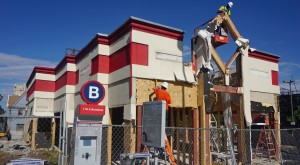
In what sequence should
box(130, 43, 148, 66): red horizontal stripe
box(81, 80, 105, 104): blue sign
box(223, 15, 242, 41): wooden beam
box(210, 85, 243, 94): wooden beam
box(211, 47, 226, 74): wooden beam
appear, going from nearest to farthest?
box(81, 80, 105, 104): blue sign, box(130, 43, 148, 66): red horizontal stripe, box(210, 85, 243, 94): wooden beam, box(211, 47, 226, 74): wooden beam, box(223, 15, 242, 41): wooden beam

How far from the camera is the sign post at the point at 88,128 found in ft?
21.3

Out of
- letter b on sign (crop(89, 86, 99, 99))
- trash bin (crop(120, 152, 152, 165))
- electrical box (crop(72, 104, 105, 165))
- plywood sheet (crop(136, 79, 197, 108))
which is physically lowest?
trash bin (crop(120, 152, 152, 165))

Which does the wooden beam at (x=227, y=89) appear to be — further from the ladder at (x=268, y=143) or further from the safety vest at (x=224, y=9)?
the safety vest at (x=224, y=9)

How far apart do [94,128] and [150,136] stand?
4.81 feet

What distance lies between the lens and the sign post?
21.3ft

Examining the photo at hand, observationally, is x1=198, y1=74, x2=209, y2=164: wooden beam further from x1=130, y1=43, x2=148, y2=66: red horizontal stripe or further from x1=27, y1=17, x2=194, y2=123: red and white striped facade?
x1=130, y1=43, x2=148, y2=66: red horizontal stripe

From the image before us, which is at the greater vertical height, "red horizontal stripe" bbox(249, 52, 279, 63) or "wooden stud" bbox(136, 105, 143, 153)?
"red horizontal stripe" bbox(249, 52, 279, 63)

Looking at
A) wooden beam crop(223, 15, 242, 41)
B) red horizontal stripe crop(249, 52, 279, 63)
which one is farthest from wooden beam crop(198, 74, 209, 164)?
red horizontal stripe crop(249, 52, 279, 63)

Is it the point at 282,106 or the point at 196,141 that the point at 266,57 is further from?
the point at 282,106

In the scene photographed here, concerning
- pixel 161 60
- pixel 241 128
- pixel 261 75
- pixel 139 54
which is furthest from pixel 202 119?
pixel 261 75

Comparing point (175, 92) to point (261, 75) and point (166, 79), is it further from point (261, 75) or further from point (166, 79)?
point (261, 75)

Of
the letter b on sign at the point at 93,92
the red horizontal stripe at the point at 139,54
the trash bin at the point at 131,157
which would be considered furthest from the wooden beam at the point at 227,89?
the letter b on sign at the point at 93,92

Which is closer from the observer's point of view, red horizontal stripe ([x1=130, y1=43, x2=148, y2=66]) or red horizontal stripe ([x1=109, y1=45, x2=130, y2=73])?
red horizontal stripe ([x1=130, y1=43, x2=148, y2=66])

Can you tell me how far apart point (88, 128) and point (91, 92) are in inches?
36.4
